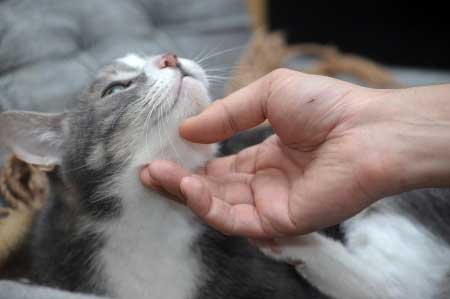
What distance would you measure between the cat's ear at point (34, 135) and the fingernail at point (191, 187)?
42cm

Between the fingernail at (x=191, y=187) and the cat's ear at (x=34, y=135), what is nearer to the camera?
the fingernail at (x=191, y=187)

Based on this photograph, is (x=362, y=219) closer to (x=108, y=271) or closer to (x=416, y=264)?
(x=416, y=264)

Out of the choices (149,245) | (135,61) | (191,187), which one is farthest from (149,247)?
(135,61)

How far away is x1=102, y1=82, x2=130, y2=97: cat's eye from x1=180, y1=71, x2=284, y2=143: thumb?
8.7 inches

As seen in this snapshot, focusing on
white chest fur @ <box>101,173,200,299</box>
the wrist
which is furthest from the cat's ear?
the wrist

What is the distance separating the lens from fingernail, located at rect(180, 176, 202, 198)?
0.91 m

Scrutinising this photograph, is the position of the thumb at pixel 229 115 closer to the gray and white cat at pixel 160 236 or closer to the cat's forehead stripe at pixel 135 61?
the gray and white cat at pixel 160 236

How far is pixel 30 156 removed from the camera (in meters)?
1.14

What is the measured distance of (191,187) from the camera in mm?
910

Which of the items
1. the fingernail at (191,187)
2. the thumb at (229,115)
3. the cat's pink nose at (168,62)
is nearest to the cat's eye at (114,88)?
the cat's pink nose at (168,62)

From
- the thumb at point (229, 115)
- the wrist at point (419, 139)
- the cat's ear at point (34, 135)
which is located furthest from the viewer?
the cat's ear at point (34, 135)

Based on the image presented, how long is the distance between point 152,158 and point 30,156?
1.10 feet

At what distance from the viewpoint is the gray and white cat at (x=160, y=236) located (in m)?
1.01

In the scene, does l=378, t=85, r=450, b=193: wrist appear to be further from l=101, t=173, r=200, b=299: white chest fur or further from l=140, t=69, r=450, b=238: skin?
l=101, t=173, r=200, b=299: white chest fur
